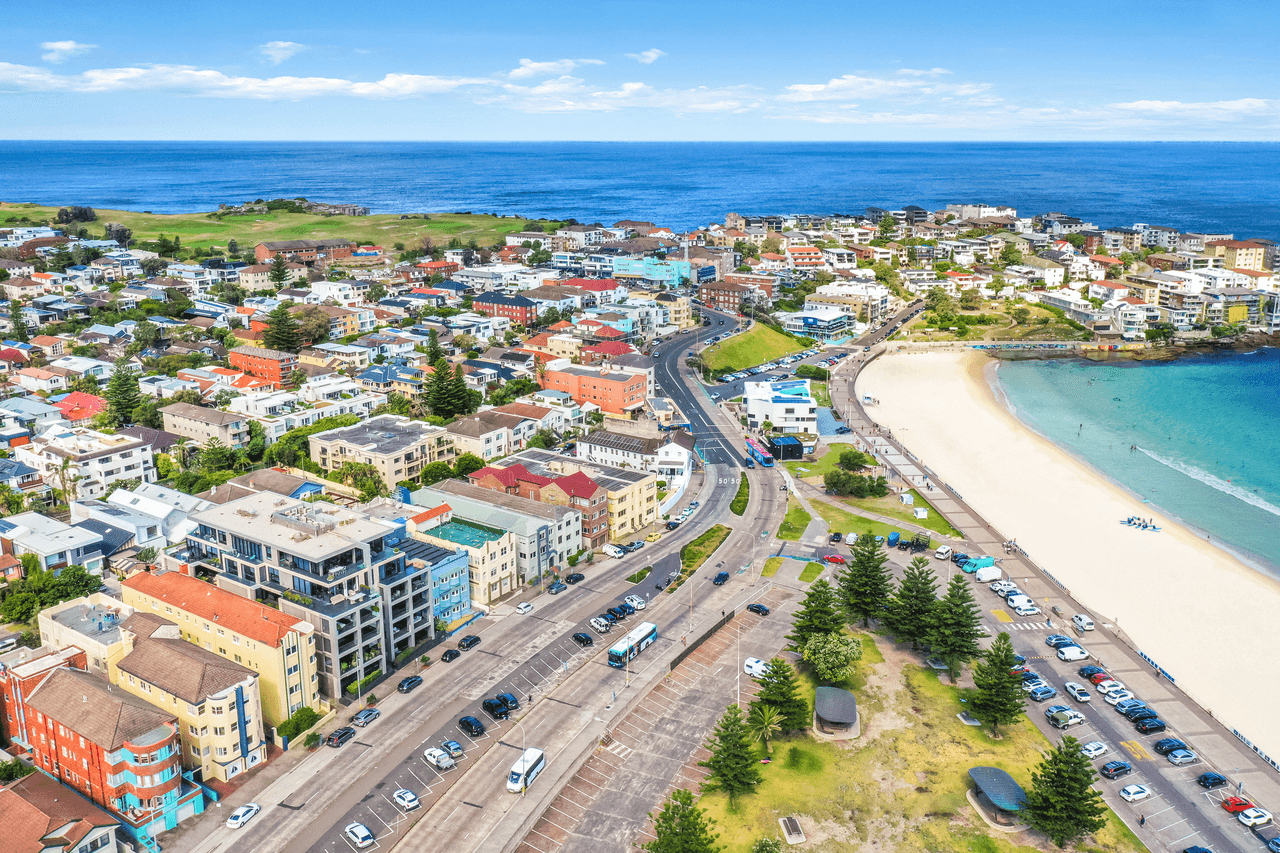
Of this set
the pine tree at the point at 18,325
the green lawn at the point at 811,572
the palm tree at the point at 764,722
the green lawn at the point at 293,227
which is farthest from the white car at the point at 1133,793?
the green lawn at the point at 293,227

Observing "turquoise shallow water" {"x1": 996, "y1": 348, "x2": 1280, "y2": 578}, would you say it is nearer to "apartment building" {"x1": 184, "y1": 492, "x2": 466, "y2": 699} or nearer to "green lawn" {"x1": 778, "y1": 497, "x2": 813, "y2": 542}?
"green lawn" {"x1": 778, "y1": 497, "x2": 813, "y2": 542}

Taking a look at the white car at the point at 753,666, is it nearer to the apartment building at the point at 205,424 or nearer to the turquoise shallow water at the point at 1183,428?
the turquoise shallow water at the point at 1183,428

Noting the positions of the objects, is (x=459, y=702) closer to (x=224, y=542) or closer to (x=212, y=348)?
(x=224, y=542)

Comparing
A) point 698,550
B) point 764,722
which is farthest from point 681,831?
point 698,550

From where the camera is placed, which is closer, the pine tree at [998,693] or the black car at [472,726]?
the black car at [472,726]

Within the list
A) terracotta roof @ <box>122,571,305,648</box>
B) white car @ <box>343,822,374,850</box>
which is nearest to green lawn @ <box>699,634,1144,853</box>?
white car @ <box>343,822,374,850</box>

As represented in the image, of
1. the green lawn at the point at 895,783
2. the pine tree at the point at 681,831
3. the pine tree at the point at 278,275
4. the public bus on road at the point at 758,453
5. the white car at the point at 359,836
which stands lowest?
the green lawn at the point at 895,783
